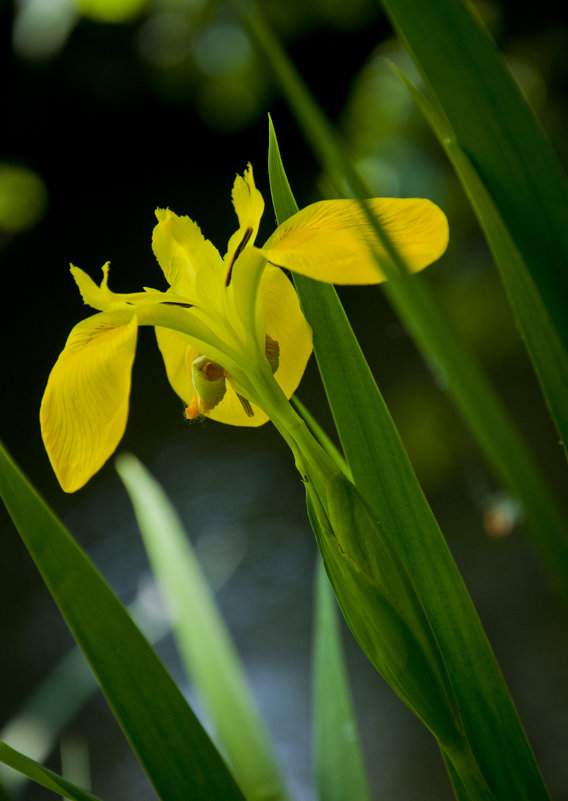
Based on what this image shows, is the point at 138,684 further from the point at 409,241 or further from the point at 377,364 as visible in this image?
the point at 377,364

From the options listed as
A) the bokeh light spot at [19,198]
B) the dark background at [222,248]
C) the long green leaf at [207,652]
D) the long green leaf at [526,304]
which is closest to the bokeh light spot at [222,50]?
the dark background at [222,248]

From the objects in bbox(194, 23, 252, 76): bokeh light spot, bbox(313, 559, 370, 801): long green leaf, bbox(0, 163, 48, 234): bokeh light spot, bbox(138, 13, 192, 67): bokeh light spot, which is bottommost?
bbox(313, 559, 370, 801): long green leaf

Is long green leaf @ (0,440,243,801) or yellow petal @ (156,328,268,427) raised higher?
yellow petal @ (156,328,268,427)

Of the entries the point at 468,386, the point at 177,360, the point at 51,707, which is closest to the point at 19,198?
the point at 51,707

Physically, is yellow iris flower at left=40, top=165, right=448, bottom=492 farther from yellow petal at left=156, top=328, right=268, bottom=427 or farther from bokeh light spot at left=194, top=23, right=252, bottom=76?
bokeh light spot at left=194, top=23, right=252, bottom=76

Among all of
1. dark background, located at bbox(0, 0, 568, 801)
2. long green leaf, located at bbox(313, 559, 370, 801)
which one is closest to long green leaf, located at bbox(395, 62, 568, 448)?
long green leaf, located at bbox(313, 559, 370, 801)

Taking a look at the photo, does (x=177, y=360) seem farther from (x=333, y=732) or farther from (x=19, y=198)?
(x=19, y=198)

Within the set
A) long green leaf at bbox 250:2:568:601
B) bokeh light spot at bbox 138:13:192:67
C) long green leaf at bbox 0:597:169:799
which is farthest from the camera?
bokeh light spot at bbox 138:13:192:67

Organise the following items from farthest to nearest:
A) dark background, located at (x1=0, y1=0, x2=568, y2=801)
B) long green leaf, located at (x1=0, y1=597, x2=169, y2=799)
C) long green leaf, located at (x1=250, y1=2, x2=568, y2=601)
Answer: dark background, located at (x1=0, y1=0, x2=568, y2=801) → long green leaf, located at (x1=0, y1=597, x2=169, y2=799) → long green leaf, located at (x1=250, y1=2, x2=568, y2=601)
